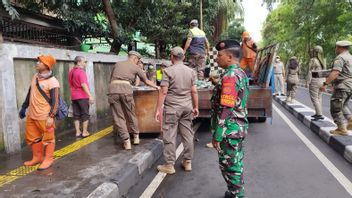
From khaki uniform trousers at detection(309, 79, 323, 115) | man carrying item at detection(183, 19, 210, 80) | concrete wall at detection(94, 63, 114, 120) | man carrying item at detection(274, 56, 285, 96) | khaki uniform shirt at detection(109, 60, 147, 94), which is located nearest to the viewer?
khaki uniform shirt at detection(109, 60, 147, 94)

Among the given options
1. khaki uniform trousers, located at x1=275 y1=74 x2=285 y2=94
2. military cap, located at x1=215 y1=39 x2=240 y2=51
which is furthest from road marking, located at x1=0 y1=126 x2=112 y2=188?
khaki uniform trousers, located at x1=275 y1=74 x2=285 y2=94

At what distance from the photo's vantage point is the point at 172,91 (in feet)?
16.4

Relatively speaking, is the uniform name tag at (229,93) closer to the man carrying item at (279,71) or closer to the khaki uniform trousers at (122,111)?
the khaki uniform trousers at (122,111)

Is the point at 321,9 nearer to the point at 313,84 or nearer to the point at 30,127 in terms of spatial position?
the point at 313,84

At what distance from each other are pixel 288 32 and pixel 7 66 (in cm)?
2537

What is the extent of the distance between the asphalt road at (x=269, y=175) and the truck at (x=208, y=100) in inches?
26.6

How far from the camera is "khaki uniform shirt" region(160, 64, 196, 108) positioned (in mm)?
4957

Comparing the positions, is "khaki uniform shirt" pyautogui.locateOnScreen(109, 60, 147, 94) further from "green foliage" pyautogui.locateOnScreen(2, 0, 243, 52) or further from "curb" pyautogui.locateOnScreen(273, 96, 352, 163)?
"curb" pyautogui.locateOnScreen(273, 96, 352, 163)

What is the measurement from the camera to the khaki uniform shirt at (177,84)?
4957 millimetres

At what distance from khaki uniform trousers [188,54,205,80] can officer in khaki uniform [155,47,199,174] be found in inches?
141

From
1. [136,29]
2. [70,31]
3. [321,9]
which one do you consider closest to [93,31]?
[70,31]

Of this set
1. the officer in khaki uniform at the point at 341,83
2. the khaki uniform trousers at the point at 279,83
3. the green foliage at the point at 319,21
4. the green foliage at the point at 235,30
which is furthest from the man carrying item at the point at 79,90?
the green foliage at the point at 235,30

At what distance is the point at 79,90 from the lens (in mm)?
6957

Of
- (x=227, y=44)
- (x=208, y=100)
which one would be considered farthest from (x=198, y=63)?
(x=227, y=44)
